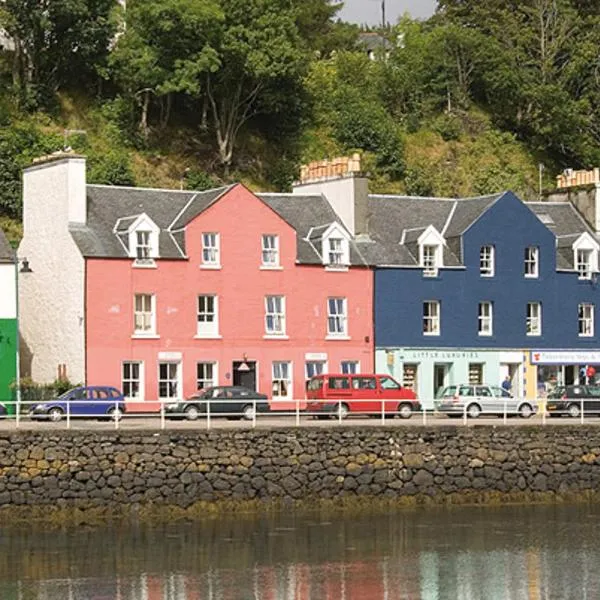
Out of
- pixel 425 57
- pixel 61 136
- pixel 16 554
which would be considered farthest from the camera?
pixel 425 57

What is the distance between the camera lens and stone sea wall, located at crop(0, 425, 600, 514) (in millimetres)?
46625

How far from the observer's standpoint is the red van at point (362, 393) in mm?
60062

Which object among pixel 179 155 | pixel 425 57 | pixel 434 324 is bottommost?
pixel 434 324

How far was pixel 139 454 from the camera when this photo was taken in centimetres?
4766

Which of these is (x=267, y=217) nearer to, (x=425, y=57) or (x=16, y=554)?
(x=16, y=554)

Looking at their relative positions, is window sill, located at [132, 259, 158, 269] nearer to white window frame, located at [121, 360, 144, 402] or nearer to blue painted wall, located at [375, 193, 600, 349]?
white window frame, located at [121, 360, 144, 402]

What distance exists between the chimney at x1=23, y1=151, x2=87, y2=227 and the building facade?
2.91 meters

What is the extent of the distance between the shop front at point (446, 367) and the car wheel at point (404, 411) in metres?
5.67

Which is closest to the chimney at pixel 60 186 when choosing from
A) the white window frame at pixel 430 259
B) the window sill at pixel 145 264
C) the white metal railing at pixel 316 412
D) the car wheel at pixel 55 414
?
the window sill at pixel 145 264

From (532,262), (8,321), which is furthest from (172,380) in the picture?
(532,262)

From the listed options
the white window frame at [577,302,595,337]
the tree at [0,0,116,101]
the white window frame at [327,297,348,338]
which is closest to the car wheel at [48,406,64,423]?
the white window frame at [327,297,348,338]

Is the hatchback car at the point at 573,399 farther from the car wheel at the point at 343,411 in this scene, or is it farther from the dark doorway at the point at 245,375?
the dark doorway at the point at 245,375

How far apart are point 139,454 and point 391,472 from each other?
7.91 m

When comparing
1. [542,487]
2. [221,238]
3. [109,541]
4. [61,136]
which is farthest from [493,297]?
[109,541]
